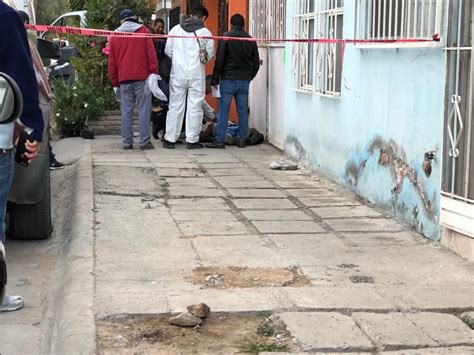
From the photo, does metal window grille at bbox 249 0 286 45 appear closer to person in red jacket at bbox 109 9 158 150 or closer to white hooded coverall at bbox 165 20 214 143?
white hooded coverall at bbox 165 20 214 143

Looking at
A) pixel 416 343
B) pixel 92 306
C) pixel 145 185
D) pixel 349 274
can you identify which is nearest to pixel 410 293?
pixel 349 274

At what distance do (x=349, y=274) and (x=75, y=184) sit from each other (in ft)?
12.9

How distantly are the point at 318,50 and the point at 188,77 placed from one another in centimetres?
249

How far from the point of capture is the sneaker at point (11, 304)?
16.2ft

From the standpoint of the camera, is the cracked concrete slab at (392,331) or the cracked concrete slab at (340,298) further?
the cracked concrete slab at (340,298)

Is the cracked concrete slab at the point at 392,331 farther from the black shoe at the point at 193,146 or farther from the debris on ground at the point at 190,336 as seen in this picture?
the black shoe at the point at 193,146

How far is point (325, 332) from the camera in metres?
4.31

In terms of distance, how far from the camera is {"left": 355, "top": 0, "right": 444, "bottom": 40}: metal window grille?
614 centimetres

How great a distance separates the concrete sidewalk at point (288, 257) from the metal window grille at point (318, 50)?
108 cm

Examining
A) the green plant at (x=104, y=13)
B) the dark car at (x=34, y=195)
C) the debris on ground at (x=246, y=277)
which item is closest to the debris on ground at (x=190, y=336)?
the debris on ground at (x=246, y=277)

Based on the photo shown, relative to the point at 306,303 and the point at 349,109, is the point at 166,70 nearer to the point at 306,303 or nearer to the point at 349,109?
the point at 349,109

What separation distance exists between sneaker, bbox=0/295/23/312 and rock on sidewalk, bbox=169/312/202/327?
1078mm

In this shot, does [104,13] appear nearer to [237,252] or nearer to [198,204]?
[198,204]

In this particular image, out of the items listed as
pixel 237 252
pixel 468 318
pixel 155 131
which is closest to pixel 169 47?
pixel 155 131
